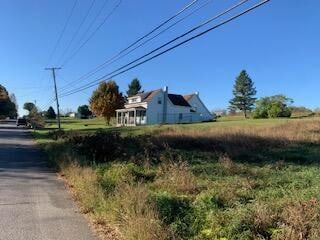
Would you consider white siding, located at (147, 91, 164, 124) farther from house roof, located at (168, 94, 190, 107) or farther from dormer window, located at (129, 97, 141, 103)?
dormer window, located at (129, 97, 141, 103)

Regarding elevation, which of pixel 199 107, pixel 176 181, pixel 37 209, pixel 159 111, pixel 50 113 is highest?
pixel 50 113

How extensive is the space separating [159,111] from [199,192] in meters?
69.4

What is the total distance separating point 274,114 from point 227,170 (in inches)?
2721

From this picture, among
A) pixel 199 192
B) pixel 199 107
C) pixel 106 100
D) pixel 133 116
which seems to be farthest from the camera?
pixel 199 107

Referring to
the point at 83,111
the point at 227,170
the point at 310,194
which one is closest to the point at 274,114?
the point at 227,170

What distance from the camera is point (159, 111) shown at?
81500 millimetres

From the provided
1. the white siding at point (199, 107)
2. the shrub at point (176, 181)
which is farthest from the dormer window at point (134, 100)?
the shrub at point (176, 181)

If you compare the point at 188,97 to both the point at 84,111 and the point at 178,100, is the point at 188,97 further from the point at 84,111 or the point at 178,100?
the point at 84,111

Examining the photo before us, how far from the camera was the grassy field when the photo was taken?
7898mm

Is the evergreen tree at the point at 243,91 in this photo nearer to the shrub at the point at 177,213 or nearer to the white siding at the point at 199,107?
the white siding at the point at 199,107

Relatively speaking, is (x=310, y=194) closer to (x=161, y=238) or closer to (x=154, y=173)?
(x=161, y=238)

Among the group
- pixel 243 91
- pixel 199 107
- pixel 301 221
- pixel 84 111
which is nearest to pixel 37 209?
pixel 301 221

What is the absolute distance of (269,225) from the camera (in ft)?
26.1

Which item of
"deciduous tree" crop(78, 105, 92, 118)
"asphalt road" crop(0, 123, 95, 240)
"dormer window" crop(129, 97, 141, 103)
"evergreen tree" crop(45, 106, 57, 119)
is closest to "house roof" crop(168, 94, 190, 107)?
"dormer window" crop(129, 97, 141, 103)
